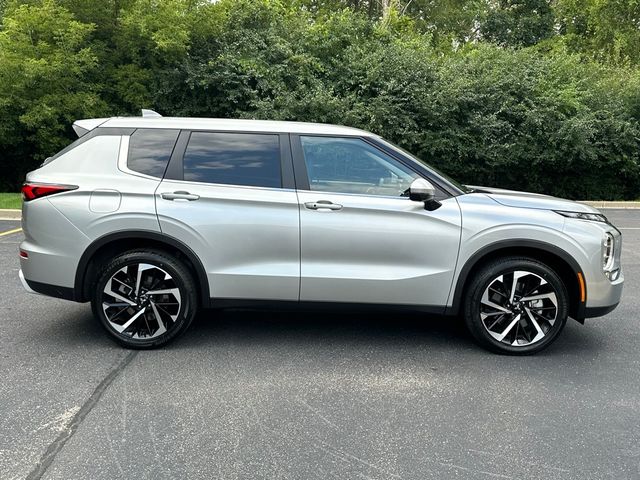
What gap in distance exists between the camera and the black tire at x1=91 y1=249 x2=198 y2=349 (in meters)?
4.39

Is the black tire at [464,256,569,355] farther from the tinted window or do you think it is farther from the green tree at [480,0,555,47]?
the green tree at [480,0,555,47]

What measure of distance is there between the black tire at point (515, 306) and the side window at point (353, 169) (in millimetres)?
964

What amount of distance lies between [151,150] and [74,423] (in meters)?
2.19

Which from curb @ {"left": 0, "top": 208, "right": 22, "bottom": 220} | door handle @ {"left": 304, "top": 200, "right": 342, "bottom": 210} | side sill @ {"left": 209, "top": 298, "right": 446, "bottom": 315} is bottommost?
curb @ {"left": 0, "top": 208, "right": 22, "bottom": 220}

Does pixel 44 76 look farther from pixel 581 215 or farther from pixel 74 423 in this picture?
pixel 581 215

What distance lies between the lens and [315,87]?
610 inches

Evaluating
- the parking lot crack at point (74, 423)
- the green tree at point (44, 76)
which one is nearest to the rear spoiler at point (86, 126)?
the parking lot crack at point (74, 423)

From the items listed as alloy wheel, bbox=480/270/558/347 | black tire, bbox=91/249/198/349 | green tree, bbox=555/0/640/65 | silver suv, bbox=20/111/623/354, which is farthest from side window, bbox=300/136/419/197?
green tree, bbox=555/0/640/65

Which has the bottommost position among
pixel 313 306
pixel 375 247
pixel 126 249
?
pixel 313 306

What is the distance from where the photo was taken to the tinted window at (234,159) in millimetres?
4504

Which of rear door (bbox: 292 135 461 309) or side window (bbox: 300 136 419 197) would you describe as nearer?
rear door (bbox: 292 135 461 309)

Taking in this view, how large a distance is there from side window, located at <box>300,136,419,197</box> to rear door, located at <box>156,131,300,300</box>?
0.70 ft

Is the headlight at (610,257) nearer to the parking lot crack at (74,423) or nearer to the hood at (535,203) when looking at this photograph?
the hood at (535,203)

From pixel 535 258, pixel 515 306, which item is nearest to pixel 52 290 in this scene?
pixel 515 306
